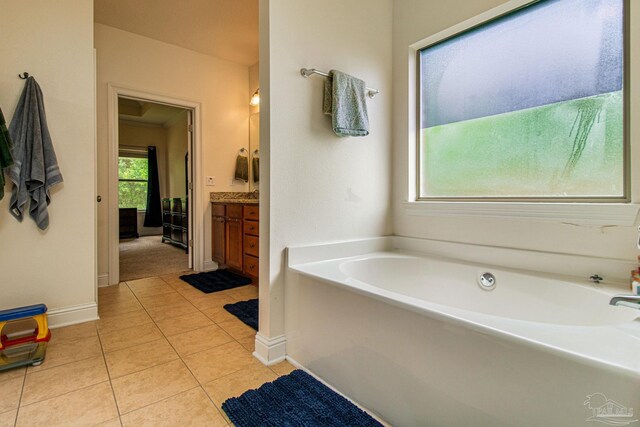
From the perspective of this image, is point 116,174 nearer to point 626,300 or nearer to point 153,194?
point 626,300

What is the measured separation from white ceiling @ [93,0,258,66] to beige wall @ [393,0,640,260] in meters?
1.49


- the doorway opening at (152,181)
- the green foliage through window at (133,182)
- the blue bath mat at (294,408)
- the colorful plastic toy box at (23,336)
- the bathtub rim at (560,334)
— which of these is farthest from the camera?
the green foliage through window at (133,182)

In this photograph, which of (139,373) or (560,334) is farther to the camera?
(139,373)

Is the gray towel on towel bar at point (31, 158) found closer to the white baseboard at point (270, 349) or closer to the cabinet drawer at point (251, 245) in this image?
the cabinet drawer at point (251, 245)

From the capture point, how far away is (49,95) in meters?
2.08

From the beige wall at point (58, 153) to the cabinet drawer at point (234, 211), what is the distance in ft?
4.02

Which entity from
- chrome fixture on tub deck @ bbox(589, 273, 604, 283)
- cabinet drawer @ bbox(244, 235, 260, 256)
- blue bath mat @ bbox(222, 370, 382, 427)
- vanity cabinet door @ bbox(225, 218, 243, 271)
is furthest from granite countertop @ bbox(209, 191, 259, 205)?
chrome fixture on tub deck @ bbox(589, 273, 604, 283)

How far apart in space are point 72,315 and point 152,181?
5522mm

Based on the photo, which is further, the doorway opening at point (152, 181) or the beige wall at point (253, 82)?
the doorway opening at point (152, 181)

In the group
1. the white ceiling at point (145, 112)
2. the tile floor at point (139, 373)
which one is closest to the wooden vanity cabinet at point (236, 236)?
the tile floor at point (139, 373)

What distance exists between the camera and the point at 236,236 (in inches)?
127

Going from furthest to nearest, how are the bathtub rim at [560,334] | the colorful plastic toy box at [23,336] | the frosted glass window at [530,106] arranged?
1. the colorful plastic toy box at [23,336]
2. the frosted glass window at [530,106]
3. the bathtub rim at [560,334]

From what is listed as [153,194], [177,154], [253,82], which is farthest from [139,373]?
[153,194]

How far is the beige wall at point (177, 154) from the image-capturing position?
6.30m
